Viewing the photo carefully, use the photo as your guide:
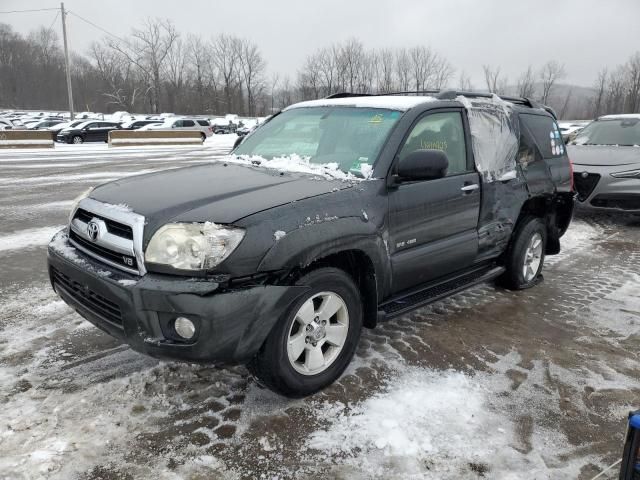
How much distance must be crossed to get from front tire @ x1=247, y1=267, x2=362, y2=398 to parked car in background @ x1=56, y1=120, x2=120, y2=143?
102 ft

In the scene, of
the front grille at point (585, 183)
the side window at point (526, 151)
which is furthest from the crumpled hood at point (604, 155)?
the side window at point (526, 151)

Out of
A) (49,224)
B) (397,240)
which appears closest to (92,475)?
(397,240)

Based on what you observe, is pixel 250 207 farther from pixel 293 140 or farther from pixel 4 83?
pixel 4 83

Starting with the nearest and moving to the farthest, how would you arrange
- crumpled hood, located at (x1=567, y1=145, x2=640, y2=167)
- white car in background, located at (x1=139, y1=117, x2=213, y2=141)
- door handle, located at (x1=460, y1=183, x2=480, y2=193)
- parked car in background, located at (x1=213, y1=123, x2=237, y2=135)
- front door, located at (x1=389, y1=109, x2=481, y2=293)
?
front door, located at (x1=389, y1=109, x2=481, y2=293), door handle, located at (x1=460, y1=183, x2=480, y2=193), crumpled hood, located at (x1=567, y1=145, x2=640, y2=167), white car in background, located at (x1=139, y1=117, x2=213, y2=141), parked car in background, located at (x1=213, y1=123, x2=237, y2=135)

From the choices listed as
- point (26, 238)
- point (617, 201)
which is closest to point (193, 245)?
point (26, 238)

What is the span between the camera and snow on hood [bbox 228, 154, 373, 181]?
134 inches

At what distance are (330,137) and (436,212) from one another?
3.24 ft

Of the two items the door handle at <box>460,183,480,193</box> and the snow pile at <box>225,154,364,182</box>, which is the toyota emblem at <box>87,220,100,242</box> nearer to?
the snow pile at <box>225,154,364,182</box>

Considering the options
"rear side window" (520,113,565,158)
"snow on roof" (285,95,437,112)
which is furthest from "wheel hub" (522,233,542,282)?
"snow on roof" (285,95,437,112)

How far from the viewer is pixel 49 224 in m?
7.70

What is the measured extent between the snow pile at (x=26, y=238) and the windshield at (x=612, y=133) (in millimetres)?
9280

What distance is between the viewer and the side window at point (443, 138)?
3751mm

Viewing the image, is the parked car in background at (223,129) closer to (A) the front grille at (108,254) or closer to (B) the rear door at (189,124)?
(B) the rear door at (189,124)

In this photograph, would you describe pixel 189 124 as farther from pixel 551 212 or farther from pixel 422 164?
pixel 422 164
